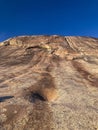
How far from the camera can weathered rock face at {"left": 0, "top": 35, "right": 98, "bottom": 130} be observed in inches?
623

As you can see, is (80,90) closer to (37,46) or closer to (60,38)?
(37,46)

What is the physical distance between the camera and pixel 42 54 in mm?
34375

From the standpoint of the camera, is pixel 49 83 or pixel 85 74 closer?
pixel 49 83

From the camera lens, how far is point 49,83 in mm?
23312

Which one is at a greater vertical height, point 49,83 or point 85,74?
point 85,74

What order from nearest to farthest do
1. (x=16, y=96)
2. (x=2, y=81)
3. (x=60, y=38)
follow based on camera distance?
(x=16, y=96) → (x=2, y=81) → (x=60, y=38)

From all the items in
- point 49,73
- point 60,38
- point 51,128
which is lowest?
point 51,128

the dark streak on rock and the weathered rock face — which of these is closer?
the weathered rock face

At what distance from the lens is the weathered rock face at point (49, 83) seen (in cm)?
1581

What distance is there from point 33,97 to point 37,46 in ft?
62.5

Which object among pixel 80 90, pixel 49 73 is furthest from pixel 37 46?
pixel 80 90

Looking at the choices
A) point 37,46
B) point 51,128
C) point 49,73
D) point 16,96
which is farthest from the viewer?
point 37,46

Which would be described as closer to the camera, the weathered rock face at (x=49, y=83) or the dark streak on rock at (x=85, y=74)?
the weathered rock face at (x=49, y=83)

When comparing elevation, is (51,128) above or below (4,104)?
below
